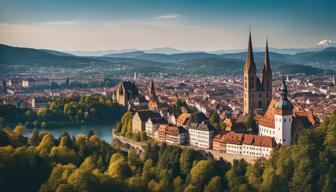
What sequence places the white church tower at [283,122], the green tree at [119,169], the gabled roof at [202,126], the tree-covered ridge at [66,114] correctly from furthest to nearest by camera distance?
1. the tree-covered ridge at [66,114]
2. the gabled roof at [202,126]
3. the white church tower at [283,122]
4. the green tree at [119,169]

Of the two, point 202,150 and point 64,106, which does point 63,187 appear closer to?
point 202,150

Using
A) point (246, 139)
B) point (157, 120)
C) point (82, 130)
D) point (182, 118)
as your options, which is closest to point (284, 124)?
point (246, 139)

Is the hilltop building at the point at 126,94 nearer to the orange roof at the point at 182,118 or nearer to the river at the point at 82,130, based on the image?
the river at the point at 82,130

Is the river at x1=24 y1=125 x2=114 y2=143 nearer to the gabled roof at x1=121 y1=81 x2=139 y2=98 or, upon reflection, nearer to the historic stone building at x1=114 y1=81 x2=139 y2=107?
the historic stone building at x1=114 y1=81 x2=139 y2=107

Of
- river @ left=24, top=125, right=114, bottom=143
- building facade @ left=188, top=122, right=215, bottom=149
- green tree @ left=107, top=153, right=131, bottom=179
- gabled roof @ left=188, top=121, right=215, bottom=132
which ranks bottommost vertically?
river @ left=24, top=125, right=114, bottom=143

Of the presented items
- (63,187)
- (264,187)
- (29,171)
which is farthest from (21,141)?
(264,187)

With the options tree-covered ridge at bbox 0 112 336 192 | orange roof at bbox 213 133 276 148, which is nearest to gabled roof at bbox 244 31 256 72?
orange roof at bbox 213 133 276 148

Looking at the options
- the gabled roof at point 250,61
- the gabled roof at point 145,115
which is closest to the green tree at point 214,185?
the gabled roof at point 145,115
